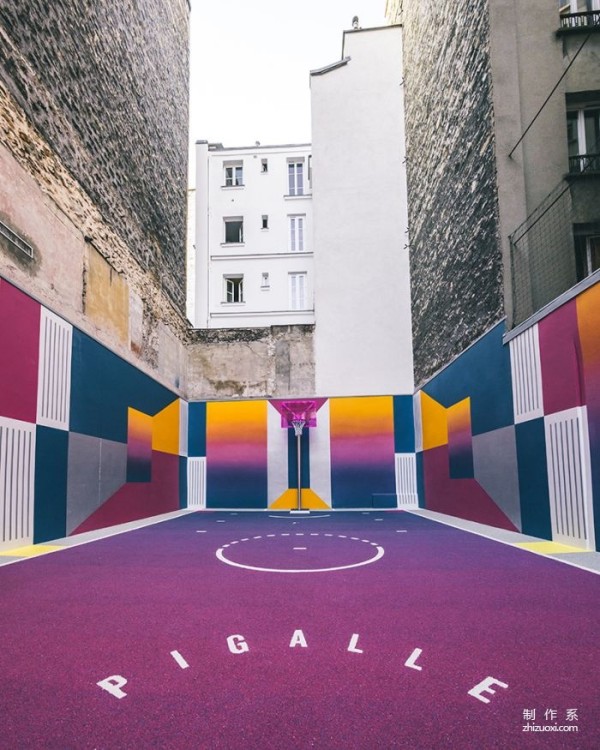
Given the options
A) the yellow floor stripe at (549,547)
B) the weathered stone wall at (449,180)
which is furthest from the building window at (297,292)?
the yellow floor stripe at (549,547)

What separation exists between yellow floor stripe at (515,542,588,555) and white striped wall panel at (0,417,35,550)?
5272 mm

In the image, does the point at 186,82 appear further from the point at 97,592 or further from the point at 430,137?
the point at 97,592

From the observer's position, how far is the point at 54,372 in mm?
6461

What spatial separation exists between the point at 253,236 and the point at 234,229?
2.70ft

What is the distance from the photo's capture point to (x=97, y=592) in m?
3.56

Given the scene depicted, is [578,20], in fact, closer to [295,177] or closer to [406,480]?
[406,480]

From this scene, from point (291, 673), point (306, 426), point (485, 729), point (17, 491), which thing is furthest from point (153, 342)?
point (485, 729)

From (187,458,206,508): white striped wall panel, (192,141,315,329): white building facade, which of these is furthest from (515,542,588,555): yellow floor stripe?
(192,141,315,329): white building facade

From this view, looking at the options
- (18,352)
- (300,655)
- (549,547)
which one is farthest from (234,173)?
(300,655)

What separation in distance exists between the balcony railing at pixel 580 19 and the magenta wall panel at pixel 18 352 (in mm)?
8175

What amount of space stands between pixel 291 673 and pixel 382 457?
9808 mm

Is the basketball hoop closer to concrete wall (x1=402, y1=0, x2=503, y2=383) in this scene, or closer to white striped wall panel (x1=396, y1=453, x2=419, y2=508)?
white striped wall panel (x1=396, y1=453, x2=419, y2=508)

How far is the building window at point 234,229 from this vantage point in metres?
17.8

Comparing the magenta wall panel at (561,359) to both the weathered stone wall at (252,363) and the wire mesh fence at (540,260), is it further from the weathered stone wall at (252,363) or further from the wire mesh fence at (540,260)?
the weathered stone wall at (252,363)
